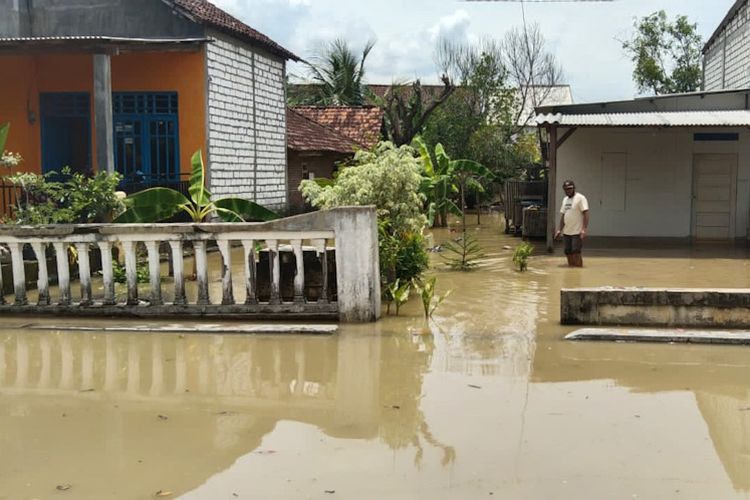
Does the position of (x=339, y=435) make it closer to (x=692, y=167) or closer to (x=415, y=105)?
(x=692, y=167)

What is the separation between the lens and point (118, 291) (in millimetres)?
11508

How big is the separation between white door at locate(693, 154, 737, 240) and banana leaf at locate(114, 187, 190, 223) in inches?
511

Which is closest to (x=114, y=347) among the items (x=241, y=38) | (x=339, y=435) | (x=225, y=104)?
(x=339, y=435)

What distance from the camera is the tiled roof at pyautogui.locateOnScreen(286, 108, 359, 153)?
24938 mm

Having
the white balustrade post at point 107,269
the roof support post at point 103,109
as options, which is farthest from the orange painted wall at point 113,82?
the white balustrade post at point 107,269

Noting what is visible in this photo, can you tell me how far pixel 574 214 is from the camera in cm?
1388

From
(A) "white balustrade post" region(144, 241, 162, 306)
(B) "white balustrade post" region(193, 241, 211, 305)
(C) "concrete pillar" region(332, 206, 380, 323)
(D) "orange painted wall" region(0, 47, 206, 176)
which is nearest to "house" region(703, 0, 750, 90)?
(D) "orange painted wall" region(0, 47, 206, 176)

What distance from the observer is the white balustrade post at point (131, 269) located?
892cm

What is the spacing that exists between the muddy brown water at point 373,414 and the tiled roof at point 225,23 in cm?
1004

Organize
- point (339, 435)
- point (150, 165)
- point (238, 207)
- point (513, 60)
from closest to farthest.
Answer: point (339, 435) → point (238, 207) → point (150, 165) → point (513, 60)

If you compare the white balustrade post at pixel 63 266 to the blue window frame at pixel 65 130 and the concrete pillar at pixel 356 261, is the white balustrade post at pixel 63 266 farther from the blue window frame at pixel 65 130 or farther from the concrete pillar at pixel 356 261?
the blue window frame at pixel 65 130

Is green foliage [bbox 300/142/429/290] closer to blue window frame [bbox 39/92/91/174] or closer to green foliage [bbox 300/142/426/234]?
green foliage [bbox 300/142/426/234]

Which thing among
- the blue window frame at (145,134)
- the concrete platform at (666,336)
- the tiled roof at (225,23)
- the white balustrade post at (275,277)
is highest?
the tiled roof at (225,23)

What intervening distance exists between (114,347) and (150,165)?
34.9 ft
